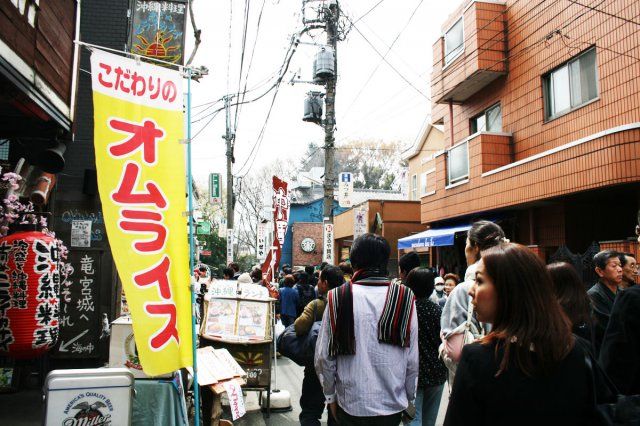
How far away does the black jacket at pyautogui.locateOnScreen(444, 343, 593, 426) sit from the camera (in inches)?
64.7

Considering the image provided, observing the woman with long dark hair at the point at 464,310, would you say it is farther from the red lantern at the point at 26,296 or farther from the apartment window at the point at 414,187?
the apartment window at the point at 414,187

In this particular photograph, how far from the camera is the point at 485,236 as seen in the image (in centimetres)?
345

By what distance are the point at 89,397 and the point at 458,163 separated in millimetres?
14058

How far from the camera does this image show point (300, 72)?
1559cm

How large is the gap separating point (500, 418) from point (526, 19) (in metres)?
14.2

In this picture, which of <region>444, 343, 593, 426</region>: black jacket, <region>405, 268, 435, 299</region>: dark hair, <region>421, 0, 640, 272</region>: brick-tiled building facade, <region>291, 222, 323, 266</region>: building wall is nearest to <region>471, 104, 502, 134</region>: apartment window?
<region>421, 0, 640, 272</region>: brick-tiled building facade

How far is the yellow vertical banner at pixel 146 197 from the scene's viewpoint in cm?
368

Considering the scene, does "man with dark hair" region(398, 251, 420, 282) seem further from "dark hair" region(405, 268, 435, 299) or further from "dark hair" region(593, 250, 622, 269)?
"dark hair" region(593, 250, 622, 269)

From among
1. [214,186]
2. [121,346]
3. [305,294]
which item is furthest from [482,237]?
[214,186]

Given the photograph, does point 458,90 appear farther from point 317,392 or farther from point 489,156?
point 317,392

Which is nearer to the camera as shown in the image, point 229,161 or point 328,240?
point 328,240

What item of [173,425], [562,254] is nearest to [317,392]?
[173,425]

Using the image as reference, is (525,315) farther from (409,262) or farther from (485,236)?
(409,262)

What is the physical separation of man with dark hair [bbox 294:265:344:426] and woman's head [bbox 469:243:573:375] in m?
3.29
